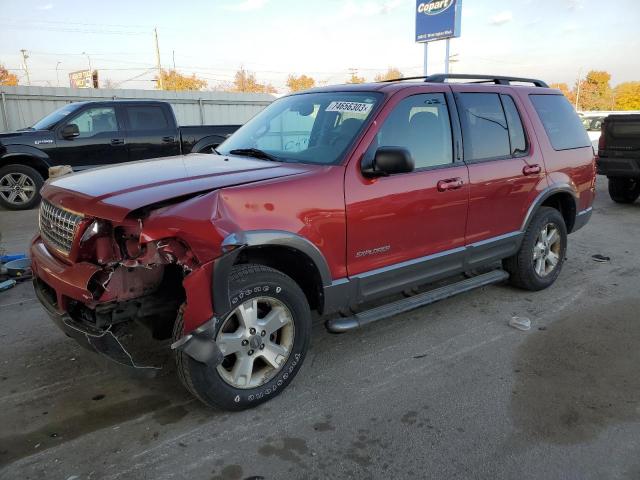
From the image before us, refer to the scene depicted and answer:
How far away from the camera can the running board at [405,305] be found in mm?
3457

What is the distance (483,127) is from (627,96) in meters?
86.3

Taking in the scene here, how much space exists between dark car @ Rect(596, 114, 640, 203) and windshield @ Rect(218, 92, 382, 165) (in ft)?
25.3

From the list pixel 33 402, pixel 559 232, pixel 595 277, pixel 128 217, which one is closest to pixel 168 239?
pixel 128 217

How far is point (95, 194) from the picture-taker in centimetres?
283

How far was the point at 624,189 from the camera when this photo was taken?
1018 centimetres

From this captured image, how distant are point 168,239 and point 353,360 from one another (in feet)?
5.60

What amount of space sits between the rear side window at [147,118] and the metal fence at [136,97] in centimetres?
797

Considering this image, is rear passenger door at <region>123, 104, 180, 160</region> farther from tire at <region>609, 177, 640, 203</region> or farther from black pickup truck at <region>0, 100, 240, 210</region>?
tire at <region>609, 177, 640, 203</region>

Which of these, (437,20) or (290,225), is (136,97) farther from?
(290,225)

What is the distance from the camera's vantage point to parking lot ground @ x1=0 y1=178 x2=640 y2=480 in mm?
2588

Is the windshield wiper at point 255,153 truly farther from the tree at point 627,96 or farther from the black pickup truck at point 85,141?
the tree at point 627,96

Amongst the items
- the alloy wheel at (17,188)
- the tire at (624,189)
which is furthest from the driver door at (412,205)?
the alloy wheel at (17,188)

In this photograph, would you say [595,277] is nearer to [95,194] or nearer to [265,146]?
[265,146]

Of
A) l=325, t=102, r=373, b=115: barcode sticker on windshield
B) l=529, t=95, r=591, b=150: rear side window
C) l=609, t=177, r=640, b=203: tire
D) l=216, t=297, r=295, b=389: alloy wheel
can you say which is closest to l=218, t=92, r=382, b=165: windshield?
l=325, t=102, r=373, b=115: barcode sticker on windshield
